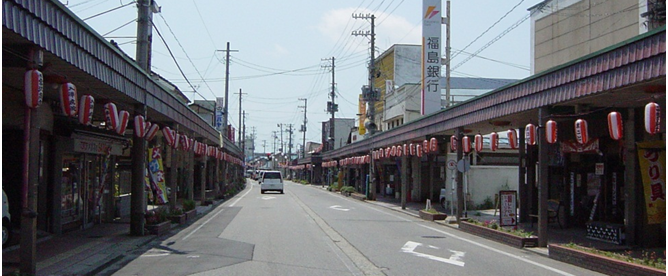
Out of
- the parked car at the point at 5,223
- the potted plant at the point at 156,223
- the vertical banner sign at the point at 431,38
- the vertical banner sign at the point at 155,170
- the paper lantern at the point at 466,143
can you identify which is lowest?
the potted plant at the point at 156,223

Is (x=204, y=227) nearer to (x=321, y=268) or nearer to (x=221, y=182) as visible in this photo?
(x=321, y=268)

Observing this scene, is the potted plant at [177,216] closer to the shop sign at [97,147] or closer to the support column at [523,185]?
the shop sign at [97,147]

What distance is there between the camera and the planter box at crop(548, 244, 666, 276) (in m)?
10.0

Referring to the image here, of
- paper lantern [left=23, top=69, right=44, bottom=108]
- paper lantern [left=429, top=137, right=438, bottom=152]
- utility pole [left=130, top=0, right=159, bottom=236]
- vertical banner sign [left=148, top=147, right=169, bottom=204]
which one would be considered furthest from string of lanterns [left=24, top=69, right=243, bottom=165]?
paper lantern [left=429, top=137, right=438, bottom=152]

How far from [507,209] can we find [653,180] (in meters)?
4.42

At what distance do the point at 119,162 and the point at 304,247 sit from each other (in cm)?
1220

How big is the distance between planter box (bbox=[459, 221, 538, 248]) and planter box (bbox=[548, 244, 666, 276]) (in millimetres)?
1632

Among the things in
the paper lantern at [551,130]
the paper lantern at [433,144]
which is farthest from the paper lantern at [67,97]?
the paper lantern at [433,144]

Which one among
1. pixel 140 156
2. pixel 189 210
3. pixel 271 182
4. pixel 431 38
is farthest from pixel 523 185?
pixel 271 182

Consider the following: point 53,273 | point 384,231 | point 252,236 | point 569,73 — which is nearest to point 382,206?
point 384,231

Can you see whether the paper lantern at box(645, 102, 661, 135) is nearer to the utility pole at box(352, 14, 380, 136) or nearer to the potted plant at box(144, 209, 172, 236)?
the potted plant at box(144, 209, 172, 236)

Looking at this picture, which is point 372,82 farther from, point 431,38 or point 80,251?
point 80,251

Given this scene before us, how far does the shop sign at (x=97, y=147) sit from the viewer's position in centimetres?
1698

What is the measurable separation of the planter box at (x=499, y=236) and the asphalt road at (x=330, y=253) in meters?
0.29
